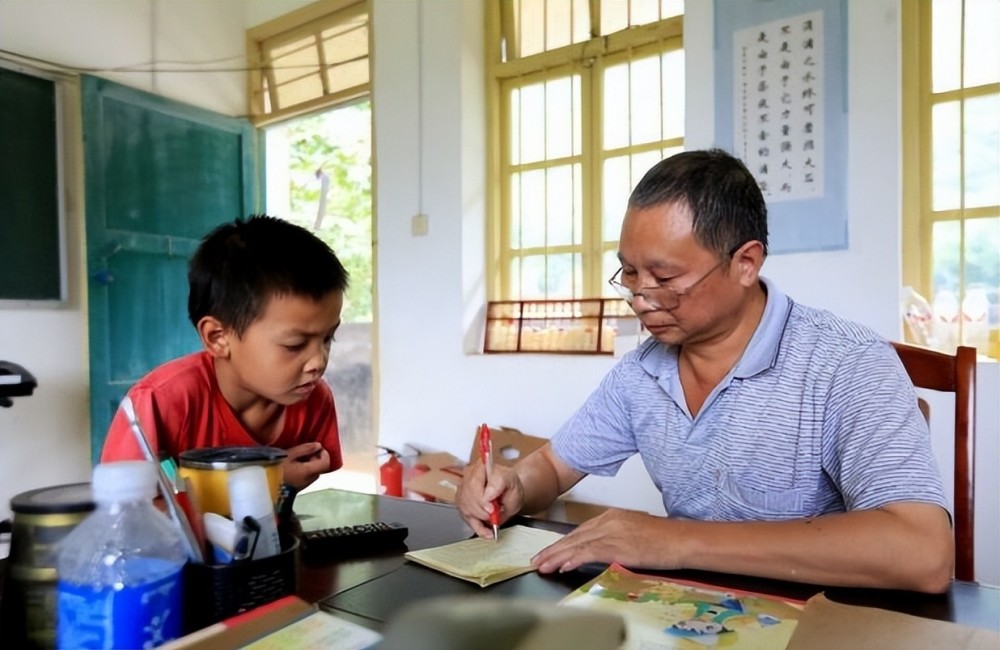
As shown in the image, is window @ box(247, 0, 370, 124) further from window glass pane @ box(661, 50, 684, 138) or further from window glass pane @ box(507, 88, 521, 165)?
window glass pane @ box(661, 50, 684, 138)

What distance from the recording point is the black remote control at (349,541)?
3.04 ft

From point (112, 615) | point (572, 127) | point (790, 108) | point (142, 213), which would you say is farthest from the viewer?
point (142, 213)

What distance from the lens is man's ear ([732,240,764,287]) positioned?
3.44 ft

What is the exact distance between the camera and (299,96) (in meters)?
3.71

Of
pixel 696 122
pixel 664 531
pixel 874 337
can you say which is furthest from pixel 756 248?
pixel 696 122

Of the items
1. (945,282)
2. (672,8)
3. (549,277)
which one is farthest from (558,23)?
(945,282)

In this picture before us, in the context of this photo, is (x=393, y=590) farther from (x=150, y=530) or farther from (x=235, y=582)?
(x=150, y=530)

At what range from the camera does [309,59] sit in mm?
3660

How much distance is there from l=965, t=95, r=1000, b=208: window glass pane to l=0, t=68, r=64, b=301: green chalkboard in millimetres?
3436

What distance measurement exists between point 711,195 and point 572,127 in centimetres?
189

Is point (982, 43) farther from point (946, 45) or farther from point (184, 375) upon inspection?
point (184, 375)

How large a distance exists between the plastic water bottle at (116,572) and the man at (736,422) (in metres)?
0.44

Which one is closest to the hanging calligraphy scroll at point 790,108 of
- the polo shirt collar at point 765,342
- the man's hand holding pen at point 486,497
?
the polo shirt collar at point 765,342

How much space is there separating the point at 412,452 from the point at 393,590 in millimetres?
2270
